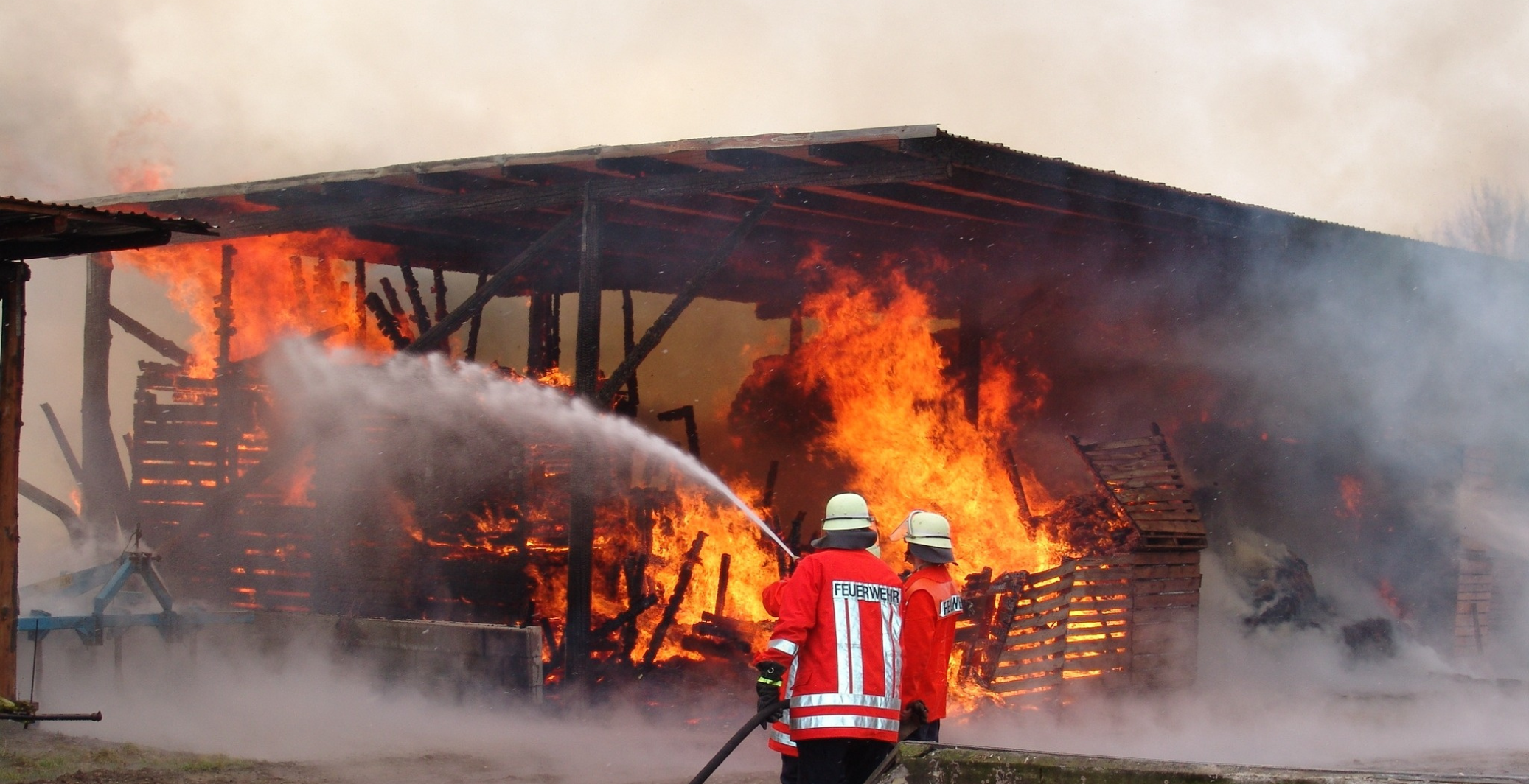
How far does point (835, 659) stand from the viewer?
226 inches

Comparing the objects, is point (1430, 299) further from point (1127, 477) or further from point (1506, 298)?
point (1127, 477)

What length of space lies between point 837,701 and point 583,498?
549 centimetres

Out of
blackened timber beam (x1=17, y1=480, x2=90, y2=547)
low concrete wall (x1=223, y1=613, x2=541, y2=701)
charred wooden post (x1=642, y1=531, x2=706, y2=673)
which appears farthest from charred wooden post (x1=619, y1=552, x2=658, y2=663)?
blackened timber beam (x1=17, y1=480, x2=90, y2=547)

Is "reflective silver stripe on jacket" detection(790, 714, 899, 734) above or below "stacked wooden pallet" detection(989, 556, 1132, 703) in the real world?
above

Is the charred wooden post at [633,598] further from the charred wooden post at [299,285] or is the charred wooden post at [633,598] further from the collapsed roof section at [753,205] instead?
the charred wooden post at [299,285]

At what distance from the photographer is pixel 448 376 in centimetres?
1366

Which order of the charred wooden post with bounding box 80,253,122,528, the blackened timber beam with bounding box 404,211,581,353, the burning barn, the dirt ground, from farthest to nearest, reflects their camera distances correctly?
the charred wooden post with bounding box 80,253,122,528 → the blackened timber beam with bounding box 404,211,581,353 → the burning barn → the dirt ground

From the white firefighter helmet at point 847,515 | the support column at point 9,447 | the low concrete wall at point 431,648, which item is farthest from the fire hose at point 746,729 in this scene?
the support column at point 9,447

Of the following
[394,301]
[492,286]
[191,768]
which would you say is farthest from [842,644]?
[394,301]

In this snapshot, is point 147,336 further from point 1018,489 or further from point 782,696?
point 782,696

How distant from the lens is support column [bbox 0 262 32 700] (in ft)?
26.6

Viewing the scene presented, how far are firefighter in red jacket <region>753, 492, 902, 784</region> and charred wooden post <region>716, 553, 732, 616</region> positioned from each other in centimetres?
750

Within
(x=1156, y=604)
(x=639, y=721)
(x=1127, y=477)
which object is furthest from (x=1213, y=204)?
(x=639, y=721)

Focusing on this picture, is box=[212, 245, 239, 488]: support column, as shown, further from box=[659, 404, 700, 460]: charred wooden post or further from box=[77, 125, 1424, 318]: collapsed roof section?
box=[659, 404, 700, 460]: charred wooden post
